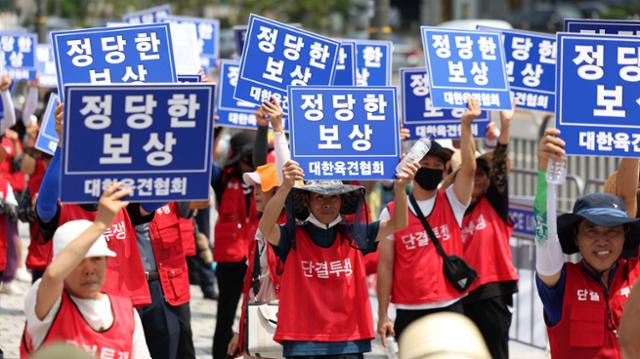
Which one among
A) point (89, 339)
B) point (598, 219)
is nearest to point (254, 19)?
point (598, 219)

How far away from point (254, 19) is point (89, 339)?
12.5ft

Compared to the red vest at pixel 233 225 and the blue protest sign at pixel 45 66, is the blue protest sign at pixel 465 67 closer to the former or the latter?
the red vest at pixel 233 225

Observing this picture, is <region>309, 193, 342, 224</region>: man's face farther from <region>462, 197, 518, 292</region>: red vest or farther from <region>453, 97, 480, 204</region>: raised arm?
<region>462, 197, 518, 292</region>: red vest

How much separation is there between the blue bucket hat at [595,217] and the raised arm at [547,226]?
0.17 metres

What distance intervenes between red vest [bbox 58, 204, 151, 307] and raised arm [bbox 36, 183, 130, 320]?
1740 mm

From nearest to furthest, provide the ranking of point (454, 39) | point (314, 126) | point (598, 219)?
point (598, 219) → point (314, 126) → point (454, 39)

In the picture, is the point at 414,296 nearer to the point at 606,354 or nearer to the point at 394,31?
the point at 606,354

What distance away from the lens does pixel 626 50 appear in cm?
728

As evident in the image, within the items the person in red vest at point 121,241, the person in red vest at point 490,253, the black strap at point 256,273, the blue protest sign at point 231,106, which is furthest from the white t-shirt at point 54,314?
the person in red vest at point 490,253

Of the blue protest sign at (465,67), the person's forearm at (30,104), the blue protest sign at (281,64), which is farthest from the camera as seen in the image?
the person's forearm at (30,104)

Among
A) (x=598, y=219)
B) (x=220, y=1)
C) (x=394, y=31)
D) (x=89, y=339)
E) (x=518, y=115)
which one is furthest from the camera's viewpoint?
(x=394, y=31)

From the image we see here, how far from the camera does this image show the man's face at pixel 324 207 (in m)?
7.51

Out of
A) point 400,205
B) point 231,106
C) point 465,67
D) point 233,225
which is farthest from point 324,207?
point 233,225

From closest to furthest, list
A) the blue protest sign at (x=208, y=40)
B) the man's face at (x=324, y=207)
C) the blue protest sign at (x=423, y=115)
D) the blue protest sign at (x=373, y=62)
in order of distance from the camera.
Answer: the man's face at (x=324, y=207) < the blue protest sign at (x=423, y=115) < the blue protest sign at (x=373, y=62) < the blue protest sign at (x=208, y=40)
